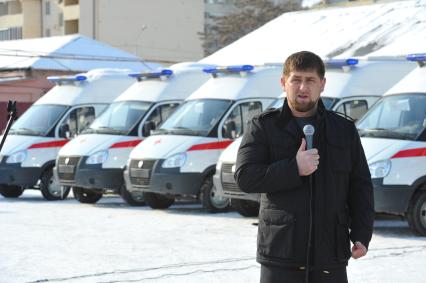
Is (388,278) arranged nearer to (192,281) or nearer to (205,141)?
(192,281)

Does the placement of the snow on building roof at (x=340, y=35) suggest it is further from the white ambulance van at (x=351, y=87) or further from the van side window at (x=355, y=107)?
the van side window at (x=355, y=107)

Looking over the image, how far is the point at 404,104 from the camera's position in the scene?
1386cm

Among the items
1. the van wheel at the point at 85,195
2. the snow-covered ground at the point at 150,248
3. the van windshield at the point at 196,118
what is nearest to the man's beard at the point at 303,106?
the snow-covered ground at the point at 150,248

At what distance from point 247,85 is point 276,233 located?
12.4 meters

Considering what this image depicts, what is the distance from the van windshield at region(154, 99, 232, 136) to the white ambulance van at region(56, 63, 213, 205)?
45.9 inches

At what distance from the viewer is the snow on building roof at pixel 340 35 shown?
75.5 feet

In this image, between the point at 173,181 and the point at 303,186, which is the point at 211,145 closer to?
the point at 173,181

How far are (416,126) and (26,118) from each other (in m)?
9.93

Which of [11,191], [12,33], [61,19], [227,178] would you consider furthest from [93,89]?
[12,33]

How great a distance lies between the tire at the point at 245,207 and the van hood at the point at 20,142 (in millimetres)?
Answer: 5564

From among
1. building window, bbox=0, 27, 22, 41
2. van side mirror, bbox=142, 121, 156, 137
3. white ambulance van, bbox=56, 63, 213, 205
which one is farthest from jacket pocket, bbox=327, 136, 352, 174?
building window, bbox=0, 27, 22, 41

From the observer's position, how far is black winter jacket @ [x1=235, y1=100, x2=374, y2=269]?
15.9 ft

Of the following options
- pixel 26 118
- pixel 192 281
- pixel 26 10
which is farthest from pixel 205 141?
pixel 26 10

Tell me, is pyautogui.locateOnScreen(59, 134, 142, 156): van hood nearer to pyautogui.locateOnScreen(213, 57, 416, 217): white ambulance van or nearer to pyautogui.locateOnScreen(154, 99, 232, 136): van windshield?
pyautogui.locateOnScreen(154, 99, 232, 136): van windshield
